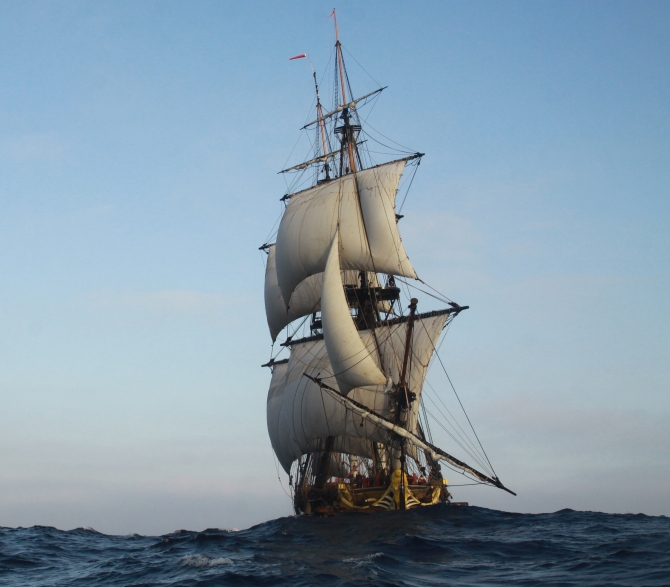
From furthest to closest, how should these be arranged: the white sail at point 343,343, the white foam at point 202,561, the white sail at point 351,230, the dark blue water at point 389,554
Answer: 1. the white sail at point 351,230
2. the white sail at point 343,343
3. the white foam at point 202,561
4. the dark blue water at point 389,554

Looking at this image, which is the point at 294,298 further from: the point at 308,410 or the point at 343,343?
the point at 343,343

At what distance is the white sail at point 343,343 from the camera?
4225 centimetres

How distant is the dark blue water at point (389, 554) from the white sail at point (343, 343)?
25.6 feet

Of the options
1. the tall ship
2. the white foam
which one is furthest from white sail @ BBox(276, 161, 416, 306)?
the white foam

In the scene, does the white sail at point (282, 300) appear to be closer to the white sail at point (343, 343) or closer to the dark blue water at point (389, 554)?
the white sail at point (343, 343)

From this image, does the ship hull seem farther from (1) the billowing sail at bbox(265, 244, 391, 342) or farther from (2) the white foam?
(2) the white foam

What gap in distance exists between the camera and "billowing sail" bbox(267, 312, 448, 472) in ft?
153

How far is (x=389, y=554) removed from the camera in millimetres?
25703

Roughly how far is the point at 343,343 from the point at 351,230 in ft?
31.7

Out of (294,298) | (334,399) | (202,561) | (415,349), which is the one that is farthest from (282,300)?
(202,561)

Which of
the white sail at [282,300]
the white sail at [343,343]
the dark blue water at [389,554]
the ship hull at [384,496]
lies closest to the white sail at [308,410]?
the white sail at [282,300]

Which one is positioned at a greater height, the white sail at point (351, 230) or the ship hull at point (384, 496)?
the white sail at point (351, 230)

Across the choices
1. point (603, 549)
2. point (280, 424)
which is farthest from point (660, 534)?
point (280, 424)

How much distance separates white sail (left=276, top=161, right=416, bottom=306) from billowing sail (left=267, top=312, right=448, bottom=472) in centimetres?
430
